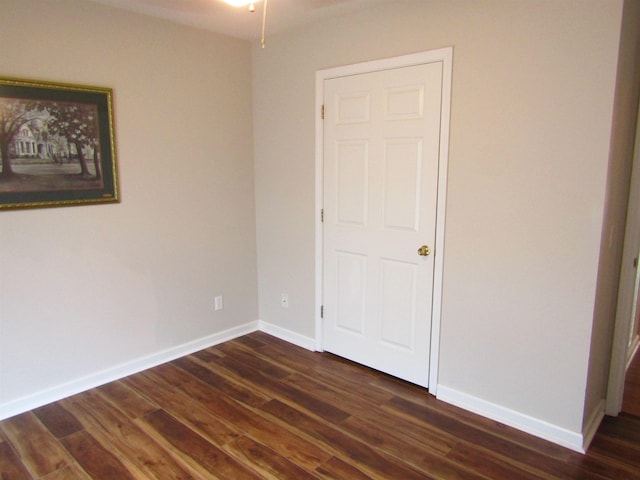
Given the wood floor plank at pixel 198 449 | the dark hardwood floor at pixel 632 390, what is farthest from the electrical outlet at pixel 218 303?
the dark hardwood floor at pixel 632 390

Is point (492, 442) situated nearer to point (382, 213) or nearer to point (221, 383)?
point (382, 213)

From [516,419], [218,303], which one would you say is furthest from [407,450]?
[218,303]

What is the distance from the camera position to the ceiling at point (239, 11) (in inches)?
105

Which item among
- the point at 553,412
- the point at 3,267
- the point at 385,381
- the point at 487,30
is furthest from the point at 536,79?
the point at 3,267

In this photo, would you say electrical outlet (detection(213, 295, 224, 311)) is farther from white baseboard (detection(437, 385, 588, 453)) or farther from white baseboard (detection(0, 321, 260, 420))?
white baseboard (detection(437, 385, 588, 453))

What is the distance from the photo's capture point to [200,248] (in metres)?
3.39

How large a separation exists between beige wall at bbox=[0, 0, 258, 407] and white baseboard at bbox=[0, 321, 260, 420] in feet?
0.10

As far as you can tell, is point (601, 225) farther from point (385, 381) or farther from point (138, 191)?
point (138, 191)

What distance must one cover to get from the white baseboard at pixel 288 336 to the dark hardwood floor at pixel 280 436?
0.45m

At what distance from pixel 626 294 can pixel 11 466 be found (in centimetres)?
336

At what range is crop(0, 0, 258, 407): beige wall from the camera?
2.53 m

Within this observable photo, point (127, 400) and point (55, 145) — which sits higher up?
point (55, 145)

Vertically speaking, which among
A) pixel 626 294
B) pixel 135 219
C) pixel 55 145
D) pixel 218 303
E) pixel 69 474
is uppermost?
pixel 55 145

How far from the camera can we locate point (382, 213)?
2891 millimetres
